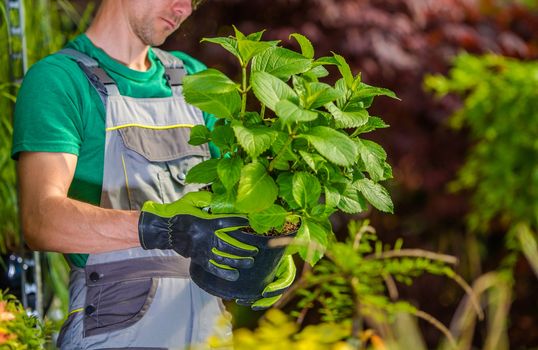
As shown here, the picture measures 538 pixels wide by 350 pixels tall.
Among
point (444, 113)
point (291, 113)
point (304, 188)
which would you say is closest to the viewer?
point (291, 113)

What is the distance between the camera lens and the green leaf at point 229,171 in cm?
166

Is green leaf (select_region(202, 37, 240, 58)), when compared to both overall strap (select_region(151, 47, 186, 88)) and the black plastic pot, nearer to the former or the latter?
the black plastic pot

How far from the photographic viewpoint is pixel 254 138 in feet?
5.27

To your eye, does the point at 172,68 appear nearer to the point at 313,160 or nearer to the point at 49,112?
the point at 49,112

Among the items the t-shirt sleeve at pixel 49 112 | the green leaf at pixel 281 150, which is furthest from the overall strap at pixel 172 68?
the green leaf at pixel 281 150

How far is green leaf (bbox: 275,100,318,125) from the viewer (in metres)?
1.55

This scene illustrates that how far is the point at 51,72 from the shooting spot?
1.99 metres

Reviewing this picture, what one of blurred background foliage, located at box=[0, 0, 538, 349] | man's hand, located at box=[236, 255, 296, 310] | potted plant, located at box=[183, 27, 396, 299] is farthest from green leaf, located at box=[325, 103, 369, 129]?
blurred background foliage, located at box=[0, 0, 538, 349]

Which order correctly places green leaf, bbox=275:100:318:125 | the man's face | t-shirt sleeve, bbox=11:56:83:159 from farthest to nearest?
the man's face
t-shirt sleeve, bbox=11:56:83:159
green leaf, bbox=275:100:318:125

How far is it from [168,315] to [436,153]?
97.3 inches

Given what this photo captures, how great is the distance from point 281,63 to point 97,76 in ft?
1.71

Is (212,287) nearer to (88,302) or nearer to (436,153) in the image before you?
(88,302)

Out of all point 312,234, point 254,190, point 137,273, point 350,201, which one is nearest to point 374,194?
point 350,201

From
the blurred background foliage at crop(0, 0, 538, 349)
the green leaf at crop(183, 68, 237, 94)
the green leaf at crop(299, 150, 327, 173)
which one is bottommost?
the blurred background foliage at crop(0, 0, 538, 349)
